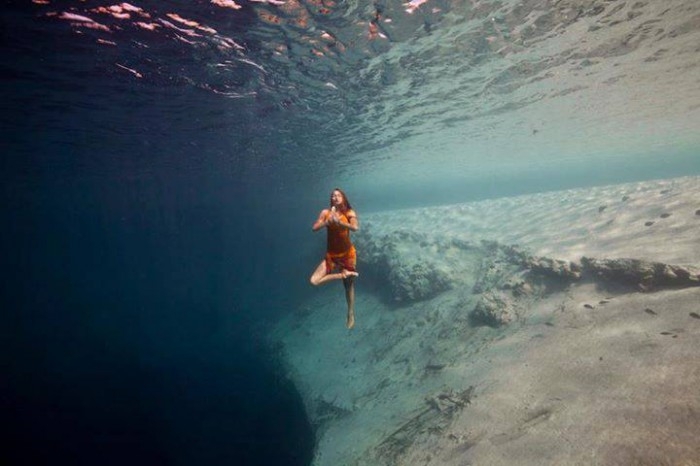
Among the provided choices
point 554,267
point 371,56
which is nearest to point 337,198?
point 554,267

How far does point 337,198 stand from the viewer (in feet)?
18.5

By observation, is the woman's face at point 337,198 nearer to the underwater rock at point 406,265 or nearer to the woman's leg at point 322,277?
the woman's leg at point 322,277

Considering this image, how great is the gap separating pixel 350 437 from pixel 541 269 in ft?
26.0

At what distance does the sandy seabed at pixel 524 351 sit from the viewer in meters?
5.07

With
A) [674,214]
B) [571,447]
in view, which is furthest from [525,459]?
[674,214]

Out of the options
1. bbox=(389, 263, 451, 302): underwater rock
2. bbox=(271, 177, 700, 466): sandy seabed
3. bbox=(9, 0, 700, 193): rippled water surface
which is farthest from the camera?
bbox=(389, 263, 451, 302): underwater rock

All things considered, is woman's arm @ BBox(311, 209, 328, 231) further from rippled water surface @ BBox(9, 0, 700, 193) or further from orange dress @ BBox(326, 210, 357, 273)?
rippled water surface @ BBox(9, 0, 700, 193)

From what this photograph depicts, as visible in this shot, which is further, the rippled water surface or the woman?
the rippled water surface

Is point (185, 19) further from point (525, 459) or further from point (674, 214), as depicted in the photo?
point (674, 214)

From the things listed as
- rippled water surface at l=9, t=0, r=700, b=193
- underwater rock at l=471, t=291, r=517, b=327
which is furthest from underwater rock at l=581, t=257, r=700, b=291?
rippled water surface at l=9, t=0, r=700, b=193

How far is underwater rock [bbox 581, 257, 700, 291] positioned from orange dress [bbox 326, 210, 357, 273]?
7042 millimetres

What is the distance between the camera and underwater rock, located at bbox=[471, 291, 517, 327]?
34.0 ft

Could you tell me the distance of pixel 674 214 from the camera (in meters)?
10.8

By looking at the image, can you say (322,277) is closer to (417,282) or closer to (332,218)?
(332,218)
